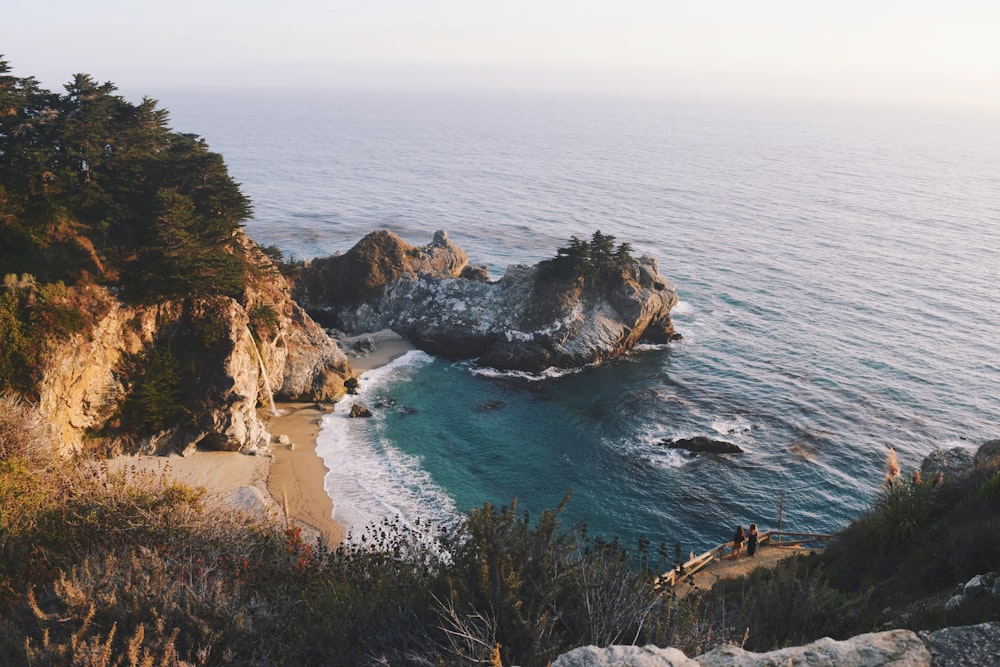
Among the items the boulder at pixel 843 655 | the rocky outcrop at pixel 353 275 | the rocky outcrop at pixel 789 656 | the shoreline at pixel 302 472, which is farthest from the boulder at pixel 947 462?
the rocky outcrop at pixel 353 275

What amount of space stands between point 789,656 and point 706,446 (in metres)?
26.9

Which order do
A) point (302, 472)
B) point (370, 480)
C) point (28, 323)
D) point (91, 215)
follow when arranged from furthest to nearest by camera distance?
point (91, 215) → point (302, 472) → point (370, 480) → point (28, 323)

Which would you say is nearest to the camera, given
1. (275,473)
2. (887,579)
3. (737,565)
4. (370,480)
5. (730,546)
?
(887,579)

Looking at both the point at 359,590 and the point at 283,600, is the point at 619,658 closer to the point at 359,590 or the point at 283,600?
the point at 359,590

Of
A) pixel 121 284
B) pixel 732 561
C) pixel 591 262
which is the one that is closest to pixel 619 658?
pixel 732 561

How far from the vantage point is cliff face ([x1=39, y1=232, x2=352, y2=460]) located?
91.1ft

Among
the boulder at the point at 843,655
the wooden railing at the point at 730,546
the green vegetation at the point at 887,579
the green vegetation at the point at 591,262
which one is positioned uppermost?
the green vegetation at the point at 591,262

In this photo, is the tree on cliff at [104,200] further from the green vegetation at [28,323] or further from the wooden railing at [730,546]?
the wooden railing at [730,546]

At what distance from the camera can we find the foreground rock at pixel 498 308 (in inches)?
1781

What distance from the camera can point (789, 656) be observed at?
8992 mm

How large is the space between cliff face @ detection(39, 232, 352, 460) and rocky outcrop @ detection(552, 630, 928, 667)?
2590 centimetres

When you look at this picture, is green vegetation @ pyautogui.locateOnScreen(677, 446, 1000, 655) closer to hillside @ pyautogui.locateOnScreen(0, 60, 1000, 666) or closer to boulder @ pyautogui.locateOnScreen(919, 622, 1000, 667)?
hillside @ pyautogui.locateOnScreen(0, 60, 1000, 666)

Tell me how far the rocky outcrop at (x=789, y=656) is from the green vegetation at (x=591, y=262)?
38.8 m

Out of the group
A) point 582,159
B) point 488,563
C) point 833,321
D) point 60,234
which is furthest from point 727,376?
point 582,159
